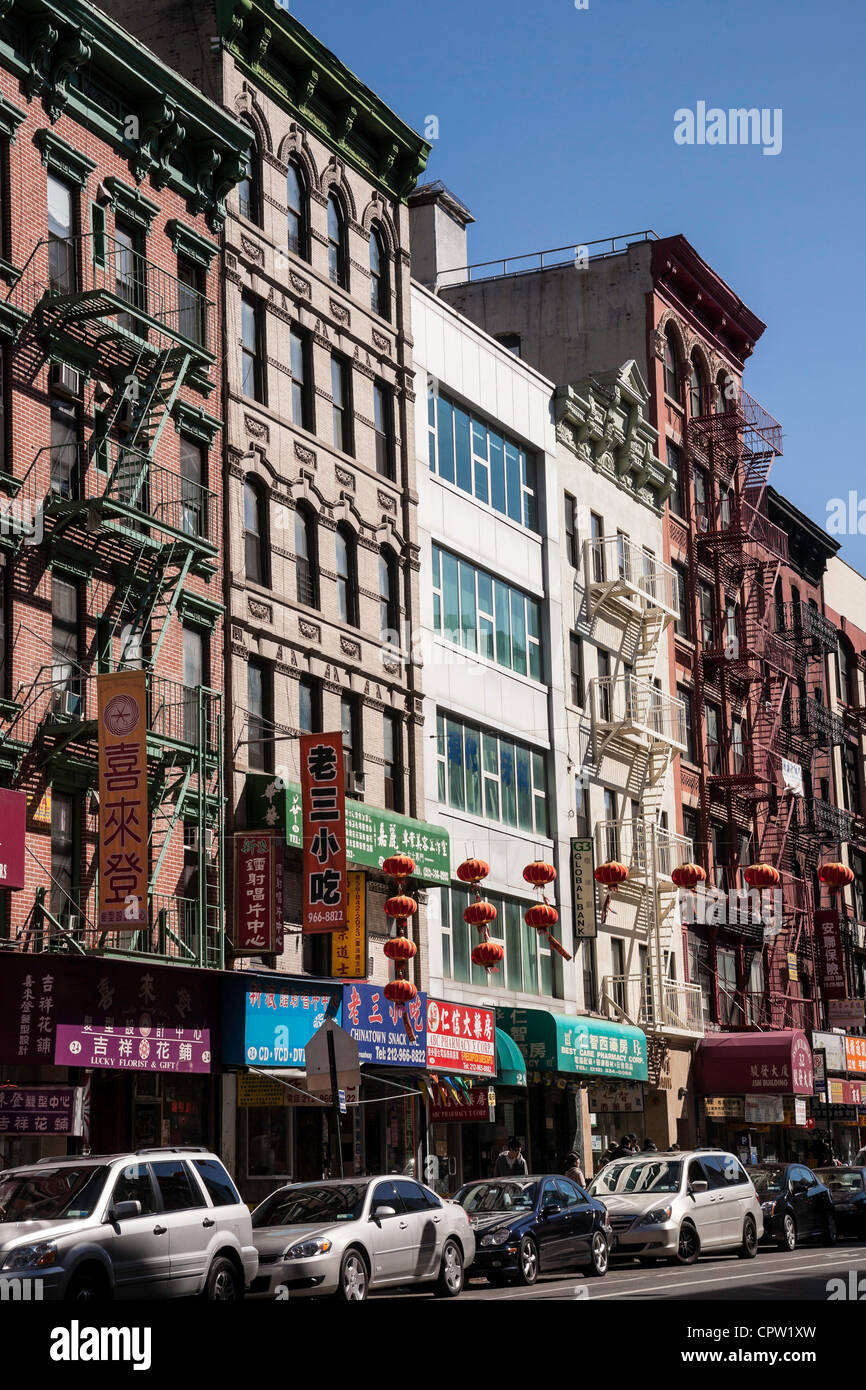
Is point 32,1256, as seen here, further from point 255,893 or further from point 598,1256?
point 255,893

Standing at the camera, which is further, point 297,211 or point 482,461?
point 482,461

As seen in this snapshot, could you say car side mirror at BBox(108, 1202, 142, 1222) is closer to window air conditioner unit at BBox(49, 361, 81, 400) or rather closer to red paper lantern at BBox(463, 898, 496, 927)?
window air conditioner unit at BBox(49, 361, 81, 400)

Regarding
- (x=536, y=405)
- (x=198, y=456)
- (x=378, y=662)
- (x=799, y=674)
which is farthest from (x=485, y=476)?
(x=799, y=674)

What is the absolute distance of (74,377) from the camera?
2714cm

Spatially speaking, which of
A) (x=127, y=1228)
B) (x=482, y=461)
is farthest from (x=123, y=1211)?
(x=482, y=461)

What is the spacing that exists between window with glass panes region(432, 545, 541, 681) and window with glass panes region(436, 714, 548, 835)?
185cm

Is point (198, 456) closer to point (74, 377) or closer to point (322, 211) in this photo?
point (74, 377)

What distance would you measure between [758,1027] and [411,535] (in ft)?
67.7

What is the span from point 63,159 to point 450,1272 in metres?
17.4

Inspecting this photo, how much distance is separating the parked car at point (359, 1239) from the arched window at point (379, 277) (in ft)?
68.9

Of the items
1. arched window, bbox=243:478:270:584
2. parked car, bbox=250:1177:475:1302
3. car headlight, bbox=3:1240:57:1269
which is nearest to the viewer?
car headlight, bbox=3:1240:57:1269

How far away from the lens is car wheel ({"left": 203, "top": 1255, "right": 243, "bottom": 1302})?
648 inches

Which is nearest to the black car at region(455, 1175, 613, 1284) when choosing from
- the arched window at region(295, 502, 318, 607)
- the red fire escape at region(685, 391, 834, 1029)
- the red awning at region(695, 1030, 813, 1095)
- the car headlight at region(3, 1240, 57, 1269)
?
the car headlight at region(3, 1240, 57, 1269)

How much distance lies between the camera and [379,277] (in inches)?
1460
